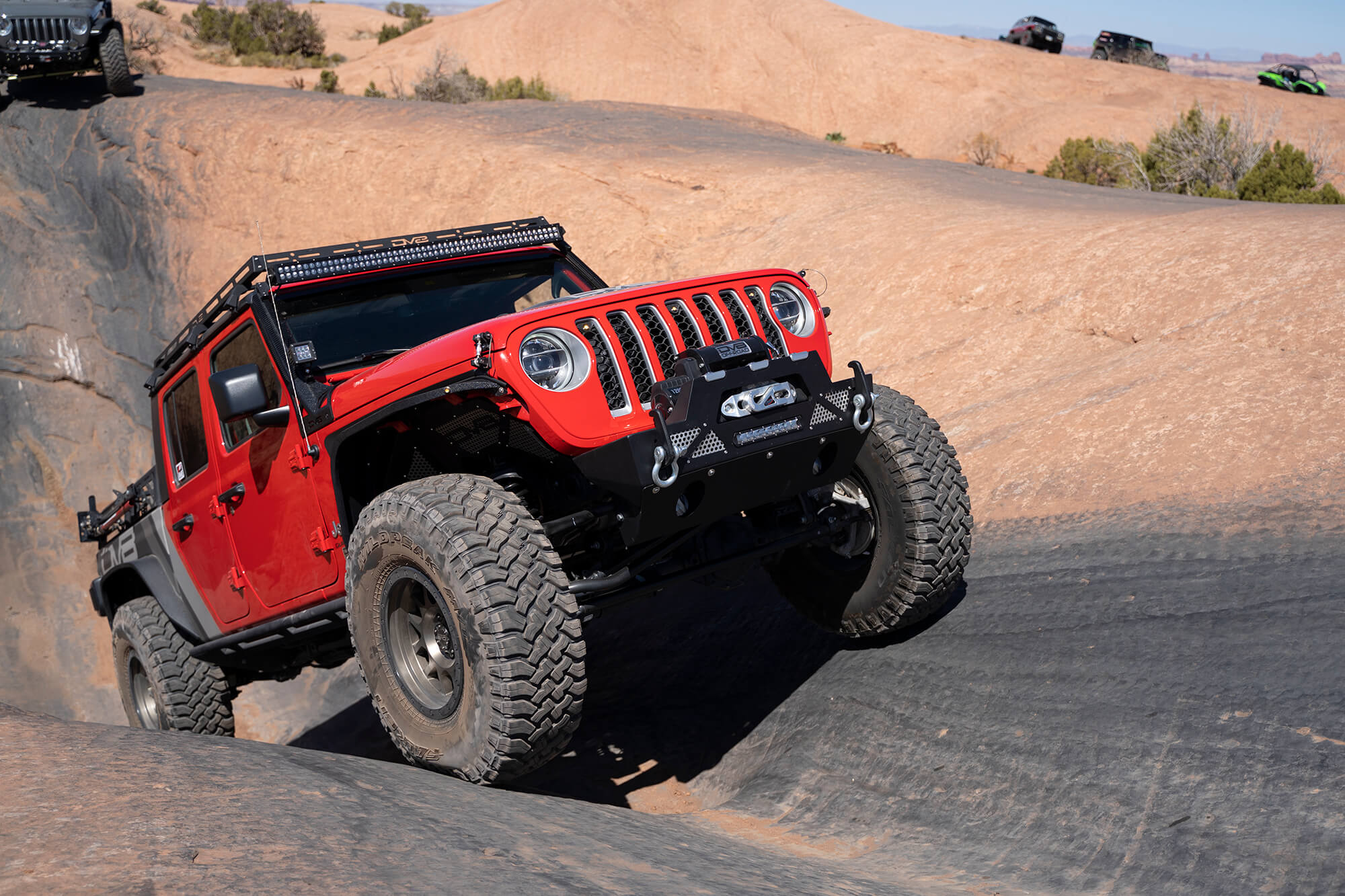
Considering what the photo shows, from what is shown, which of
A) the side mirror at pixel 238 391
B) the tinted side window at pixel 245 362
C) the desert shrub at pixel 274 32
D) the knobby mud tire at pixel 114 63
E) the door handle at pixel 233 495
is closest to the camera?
the side mirror at pixel 238 391

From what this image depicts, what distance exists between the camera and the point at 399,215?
15438 millimetres

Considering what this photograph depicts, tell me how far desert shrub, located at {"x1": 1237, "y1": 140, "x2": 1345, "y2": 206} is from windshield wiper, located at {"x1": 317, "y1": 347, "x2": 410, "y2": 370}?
47.1ft

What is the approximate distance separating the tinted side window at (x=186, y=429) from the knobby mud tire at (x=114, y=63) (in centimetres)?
1302

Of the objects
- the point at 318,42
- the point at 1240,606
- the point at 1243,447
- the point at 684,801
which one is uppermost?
the point at 318,42

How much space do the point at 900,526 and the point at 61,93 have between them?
18.2 metres

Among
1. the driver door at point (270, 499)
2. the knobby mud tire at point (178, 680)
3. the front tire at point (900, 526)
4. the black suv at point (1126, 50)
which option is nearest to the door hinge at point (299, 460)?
the driver door at point (270, 499)

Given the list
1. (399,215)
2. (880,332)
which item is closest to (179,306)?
(399,215)

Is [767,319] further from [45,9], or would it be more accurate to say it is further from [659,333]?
[45,9]

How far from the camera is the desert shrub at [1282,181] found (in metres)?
15.4

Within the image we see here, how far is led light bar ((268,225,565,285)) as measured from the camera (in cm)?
498

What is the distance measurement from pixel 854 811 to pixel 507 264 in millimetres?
3169

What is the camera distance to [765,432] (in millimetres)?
3949

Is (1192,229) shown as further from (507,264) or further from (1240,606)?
(507,264)

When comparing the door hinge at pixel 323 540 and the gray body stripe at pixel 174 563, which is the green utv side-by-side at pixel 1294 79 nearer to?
the gray body stripe at pixel 174 563
